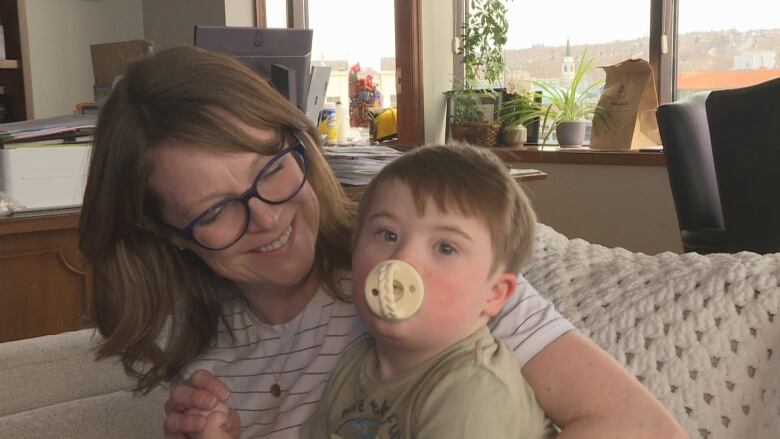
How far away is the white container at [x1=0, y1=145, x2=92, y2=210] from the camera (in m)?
1.81

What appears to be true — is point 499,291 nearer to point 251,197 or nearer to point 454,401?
point 454,401

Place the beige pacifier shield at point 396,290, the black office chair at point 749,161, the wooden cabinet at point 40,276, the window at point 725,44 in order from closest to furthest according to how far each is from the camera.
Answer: the beige pacifier shield at point 396,290 < the wooden cabinet at point 40,276 < the black office chair at point 749,161 < the window at point 725,44

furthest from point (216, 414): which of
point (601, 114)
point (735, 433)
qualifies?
point (601, 114)

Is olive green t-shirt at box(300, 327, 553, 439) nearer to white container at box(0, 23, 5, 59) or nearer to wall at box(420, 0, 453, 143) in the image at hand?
wall at box(420, 0, 453, 143)

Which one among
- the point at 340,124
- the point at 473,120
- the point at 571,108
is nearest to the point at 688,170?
the point at 571,108

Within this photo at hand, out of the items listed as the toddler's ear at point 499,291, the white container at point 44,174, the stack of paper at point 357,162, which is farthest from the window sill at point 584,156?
the toddler's ear at point 499,291

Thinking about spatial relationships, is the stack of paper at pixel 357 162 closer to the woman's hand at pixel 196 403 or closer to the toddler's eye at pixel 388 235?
the woman's hand at pixel 196 403

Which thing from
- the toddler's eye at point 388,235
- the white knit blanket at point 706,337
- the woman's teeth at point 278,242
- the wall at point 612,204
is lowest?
the wall at point 612,204

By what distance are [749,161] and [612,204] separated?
4.06ft

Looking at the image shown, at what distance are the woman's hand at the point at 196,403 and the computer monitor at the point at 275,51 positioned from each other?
1.30 m

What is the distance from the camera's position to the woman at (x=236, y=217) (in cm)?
107

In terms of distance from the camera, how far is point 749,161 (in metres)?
2.14

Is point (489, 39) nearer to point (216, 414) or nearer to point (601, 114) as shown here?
point (601, 114)

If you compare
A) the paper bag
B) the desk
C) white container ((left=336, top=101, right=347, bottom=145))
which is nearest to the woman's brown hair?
the desk
